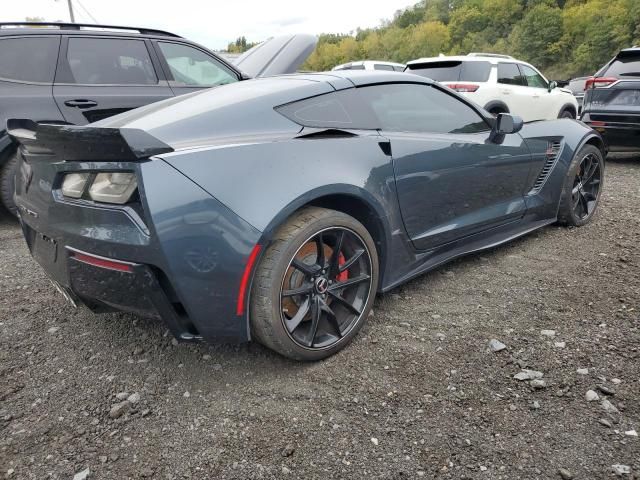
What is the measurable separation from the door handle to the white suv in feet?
18.1

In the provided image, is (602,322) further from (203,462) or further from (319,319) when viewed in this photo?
(203,462)

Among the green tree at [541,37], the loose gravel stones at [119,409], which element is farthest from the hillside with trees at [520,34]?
the loose gravel stones at [119,409]

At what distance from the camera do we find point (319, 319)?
229 centimetres

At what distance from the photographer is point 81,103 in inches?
173

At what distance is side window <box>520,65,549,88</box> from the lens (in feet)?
30.1

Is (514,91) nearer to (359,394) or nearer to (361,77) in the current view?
(361,77)

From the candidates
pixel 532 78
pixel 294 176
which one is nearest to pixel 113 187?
pixel 294 176

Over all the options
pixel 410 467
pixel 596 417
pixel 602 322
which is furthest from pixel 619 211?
pixel 410 467

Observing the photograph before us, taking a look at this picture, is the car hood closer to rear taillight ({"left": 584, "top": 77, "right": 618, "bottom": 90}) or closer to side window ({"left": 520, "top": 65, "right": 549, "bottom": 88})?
rear taillight ({"left": 584, "top": 77, "right": 618, "bottom": 90})

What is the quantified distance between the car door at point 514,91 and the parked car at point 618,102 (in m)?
1.68

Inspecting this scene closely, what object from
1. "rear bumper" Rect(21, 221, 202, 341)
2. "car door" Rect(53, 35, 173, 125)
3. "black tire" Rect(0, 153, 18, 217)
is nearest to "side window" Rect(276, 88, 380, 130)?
"rear bumper" Rect(21, 221, 202, 341)

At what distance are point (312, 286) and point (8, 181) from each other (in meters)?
3.43

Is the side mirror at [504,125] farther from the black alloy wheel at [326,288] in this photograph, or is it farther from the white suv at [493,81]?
the white suv at [493,81]

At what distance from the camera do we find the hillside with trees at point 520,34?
5144cm
